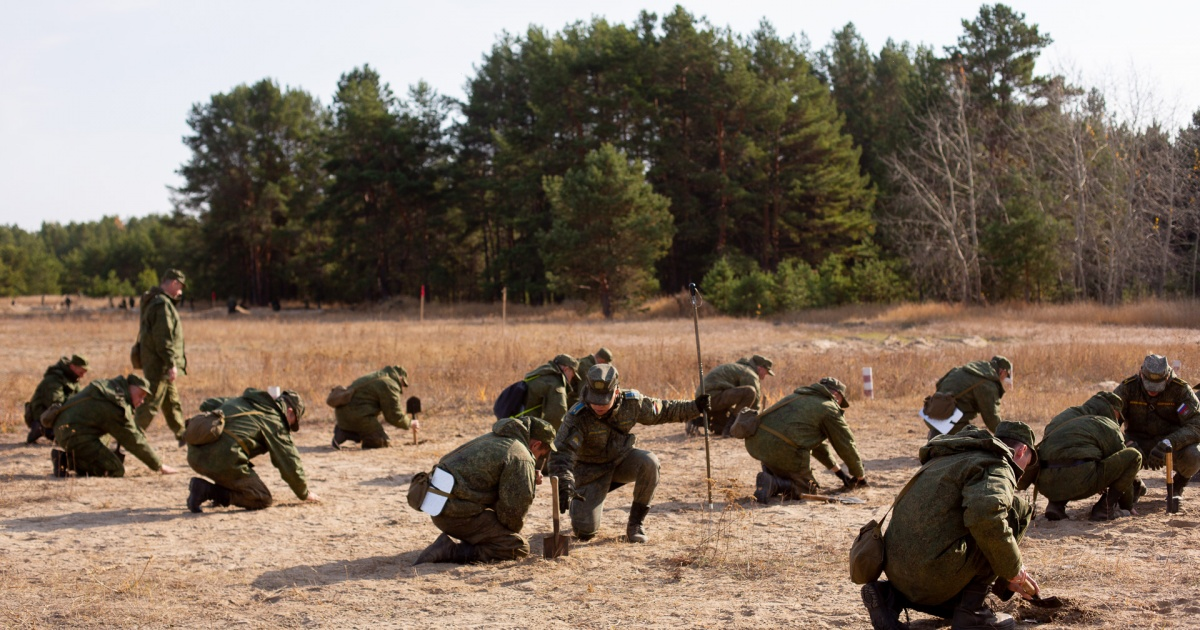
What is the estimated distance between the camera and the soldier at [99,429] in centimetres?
1085

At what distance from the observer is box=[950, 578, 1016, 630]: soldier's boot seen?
5496mm

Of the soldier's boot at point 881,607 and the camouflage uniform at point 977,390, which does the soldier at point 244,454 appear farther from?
the camouflage uniform at point 977,390

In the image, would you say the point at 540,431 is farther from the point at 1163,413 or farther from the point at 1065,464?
the point at 1163,413

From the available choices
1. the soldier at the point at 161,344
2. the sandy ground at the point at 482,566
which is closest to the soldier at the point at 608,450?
the sandy ground at the point at 482,566

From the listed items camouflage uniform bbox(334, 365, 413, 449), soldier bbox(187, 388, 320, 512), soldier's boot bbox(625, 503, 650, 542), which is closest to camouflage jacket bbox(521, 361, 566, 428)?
camouflage uniform bbox(334, 365, 413, 449)

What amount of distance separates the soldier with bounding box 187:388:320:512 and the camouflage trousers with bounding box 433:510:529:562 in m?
2.56

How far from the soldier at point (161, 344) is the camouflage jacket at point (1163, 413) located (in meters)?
10.2

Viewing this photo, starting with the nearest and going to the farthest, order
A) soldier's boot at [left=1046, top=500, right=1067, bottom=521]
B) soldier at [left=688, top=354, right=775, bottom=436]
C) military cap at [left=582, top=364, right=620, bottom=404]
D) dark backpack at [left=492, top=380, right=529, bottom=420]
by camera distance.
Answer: military cap at [left=582, top=364, right=620, bottom=404], soldier's boot at [left=1046, top=500, right=1067, bottom=521], dark backpack at [left=492, top=380, right=529, bottom=420], soldier at [left=688, top=354, right=775, bottom=436]

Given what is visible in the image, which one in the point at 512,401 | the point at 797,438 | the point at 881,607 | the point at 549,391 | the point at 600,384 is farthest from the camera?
the point at 549,391

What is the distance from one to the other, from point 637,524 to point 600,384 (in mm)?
1290

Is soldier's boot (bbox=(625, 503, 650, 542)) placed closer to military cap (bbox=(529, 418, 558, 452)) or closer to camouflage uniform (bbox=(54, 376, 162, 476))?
military cap (bbox=(529, 418, 558, 452))

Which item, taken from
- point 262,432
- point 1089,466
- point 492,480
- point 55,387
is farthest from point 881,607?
point 55,387

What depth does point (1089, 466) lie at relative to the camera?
8227mm

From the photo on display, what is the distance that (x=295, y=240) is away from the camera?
6738 cm
